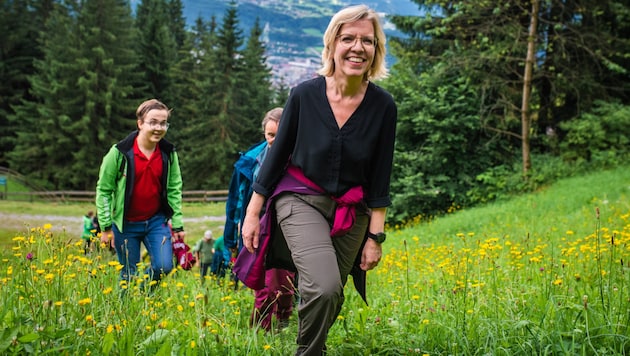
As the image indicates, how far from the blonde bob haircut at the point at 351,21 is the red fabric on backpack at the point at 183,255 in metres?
2.43

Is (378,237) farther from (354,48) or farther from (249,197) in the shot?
(249,197)

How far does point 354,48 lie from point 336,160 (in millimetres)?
659

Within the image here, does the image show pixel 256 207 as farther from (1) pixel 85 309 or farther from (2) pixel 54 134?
(2) pixel 54 134

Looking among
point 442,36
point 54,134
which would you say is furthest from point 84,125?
point 442,36

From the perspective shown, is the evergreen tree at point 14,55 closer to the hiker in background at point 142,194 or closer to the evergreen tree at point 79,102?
the evergreen tree at point 79,102

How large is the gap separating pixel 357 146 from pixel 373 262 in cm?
73

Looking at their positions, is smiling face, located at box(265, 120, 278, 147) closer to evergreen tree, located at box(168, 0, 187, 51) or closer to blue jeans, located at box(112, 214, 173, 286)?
blue jeans, located at box(112, 214, 173, 286)

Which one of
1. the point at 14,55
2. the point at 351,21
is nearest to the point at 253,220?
the point at 351,21

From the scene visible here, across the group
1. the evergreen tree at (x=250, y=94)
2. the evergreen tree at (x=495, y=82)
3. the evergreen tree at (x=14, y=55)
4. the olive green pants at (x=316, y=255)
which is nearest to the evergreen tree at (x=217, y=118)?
the evergreen tree at (x=250, y=94)

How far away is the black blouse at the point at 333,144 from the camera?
9.68 feet

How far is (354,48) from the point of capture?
294cm

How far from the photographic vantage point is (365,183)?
310cm

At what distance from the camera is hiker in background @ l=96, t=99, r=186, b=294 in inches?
184

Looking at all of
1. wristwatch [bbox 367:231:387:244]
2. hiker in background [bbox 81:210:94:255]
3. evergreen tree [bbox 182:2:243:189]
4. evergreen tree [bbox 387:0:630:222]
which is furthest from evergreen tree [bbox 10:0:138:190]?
wristwatch [bbox 367:231:387:244]
